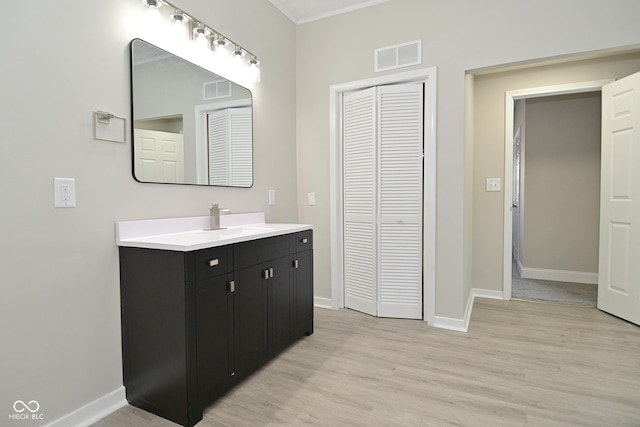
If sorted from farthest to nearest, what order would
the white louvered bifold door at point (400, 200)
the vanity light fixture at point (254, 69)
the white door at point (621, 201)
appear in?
the white louvered bifold door at point (400, 200) < the white door at point (621, 201) < the vanity light fixture at point (254, 69)

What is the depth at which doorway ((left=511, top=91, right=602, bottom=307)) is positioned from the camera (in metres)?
4.07

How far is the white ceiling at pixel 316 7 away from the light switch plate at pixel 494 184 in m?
2.15

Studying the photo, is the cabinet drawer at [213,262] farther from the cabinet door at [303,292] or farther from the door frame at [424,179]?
the door frame at [424,179]

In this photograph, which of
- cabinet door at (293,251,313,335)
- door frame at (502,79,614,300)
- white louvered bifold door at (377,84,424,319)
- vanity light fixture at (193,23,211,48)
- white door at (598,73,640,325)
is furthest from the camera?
door frame at (502,79,614,300)

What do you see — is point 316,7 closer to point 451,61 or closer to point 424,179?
point 451,61

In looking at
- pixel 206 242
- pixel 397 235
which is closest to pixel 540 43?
pixel 397 235

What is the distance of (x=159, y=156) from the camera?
1.97 meters

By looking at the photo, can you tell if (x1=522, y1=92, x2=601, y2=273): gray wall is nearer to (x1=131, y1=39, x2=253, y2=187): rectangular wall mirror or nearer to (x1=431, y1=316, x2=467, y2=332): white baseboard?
(x1=431, y1=316, x2=467, y2=332): white baseboard

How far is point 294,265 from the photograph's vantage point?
7.95 feet

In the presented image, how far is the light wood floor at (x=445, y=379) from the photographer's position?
1658mm

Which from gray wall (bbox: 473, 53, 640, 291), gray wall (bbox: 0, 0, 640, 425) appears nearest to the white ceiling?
gray wall (bbox: 0, 0, 640, 425)

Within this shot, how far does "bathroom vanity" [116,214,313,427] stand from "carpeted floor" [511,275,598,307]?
10.2ft

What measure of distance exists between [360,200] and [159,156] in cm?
181

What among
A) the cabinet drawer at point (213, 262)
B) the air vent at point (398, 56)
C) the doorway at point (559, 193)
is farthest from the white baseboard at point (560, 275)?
the cabinet drawer at point (213, 262)
